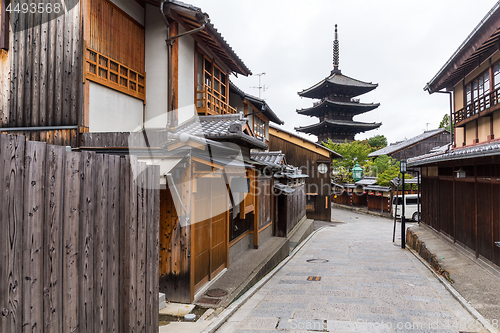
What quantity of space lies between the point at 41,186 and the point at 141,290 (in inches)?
84.5

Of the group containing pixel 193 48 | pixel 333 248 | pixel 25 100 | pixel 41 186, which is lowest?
pixel 333 248

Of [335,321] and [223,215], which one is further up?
[223,215]

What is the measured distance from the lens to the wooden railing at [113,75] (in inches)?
307

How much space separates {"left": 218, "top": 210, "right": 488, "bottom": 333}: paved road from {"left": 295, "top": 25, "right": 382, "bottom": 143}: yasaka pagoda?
33856 mm

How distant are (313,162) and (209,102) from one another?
1754 cm

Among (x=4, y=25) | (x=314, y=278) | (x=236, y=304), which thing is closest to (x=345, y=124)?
(x=314, y=278)

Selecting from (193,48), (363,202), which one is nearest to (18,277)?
(193,48)

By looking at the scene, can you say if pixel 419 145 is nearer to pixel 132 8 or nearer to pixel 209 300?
pixel 132 8

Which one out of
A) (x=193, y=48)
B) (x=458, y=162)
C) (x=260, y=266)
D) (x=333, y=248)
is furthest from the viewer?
(x=333, y=248)

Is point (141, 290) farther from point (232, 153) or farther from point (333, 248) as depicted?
point (333, 248)

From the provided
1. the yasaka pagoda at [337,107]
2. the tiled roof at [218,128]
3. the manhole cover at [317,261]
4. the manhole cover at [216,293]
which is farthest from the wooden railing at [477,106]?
the yasaka pagoda at [337,107]

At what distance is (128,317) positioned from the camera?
3.85 meters

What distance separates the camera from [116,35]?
337 inches

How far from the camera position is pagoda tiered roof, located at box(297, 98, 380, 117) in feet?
142
